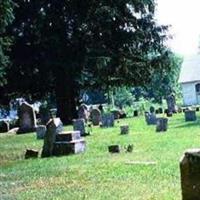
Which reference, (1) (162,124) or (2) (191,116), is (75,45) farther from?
(1) (162,124)

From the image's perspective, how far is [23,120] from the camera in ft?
112

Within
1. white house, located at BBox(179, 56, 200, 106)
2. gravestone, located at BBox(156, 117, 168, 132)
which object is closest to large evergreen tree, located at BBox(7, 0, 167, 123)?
gravestone, located at BBox(156, 117, 168, 132)

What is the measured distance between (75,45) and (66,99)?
4.05m

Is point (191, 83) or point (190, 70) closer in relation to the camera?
point (191, 83)

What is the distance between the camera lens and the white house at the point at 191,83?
78.6 meters

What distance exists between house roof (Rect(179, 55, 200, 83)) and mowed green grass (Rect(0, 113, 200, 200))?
61.8 meters

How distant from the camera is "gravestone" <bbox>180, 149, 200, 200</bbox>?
7577 millimetres

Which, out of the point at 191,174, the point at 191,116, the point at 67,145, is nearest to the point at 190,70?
the point at 191,116

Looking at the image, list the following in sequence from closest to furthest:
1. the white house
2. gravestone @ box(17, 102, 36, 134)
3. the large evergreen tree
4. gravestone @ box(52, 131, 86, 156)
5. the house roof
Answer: gravestone @ box(52, 131, 86, 156)
gravestone @ box(17, 102, 36, 134)
the large evergreen tree
the white house
the house roof

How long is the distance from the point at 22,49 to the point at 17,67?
147cm

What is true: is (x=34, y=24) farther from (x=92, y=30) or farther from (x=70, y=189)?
(x=70, y=189)

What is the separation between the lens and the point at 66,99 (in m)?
40.1

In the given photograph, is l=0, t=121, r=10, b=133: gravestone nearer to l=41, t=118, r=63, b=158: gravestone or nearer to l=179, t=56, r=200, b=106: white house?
l=41, t=118, r=63, b=158: gravestone

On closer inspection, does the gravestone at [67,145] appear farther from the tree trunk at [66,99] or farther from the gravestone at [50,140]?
the tree trunk at [66,99]
